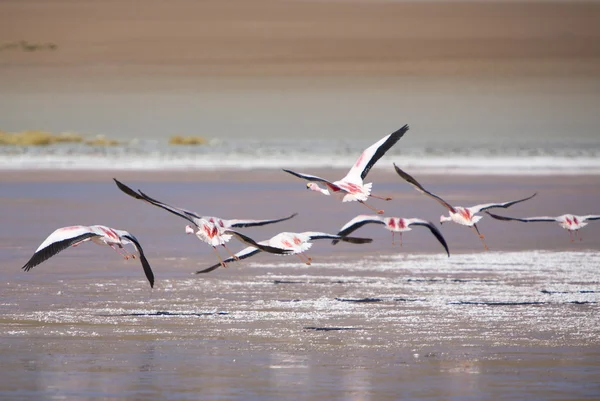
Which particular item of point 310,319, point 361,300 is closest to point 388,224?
point 361,300

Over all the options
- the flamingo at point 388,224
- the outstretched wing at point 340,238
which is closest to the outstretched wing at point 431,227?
the flamingo at point 388,224

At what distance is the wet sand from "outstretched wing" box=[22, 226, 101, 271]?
25.8 inches

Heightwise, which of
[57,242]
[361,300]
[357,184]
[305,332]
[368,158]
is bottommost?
[305,332]

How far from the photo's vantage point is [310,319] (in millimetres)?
14016

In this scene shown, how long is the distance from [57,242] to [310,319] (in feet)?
9.30

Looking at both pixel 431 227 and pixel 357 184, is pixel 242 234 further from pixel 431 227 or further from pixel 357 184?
pixel 431 227

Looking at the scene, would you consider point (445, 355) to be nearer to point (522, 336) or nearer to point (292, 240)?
point (522, 336)

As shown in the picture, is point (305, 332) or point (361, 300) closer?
point (305, 332)

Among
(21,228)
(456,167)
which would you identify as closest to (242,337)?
(21,228)

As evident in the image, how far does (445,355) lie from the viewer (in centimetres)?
1199

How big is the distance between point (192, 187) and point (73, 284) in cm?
1965

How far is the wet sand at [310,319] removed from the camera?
35.6 feet

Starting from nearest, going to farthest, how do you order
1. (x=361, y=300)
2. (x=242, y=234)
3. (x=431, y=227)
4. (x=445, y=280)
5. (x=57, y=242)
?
(x=57, y=242)
(x=242, y=234)
(x=361, y=300)
(x=431, y=227)
(x=445, y=280)

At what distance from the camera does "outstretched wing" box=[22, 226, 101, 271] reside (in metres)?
13.7
